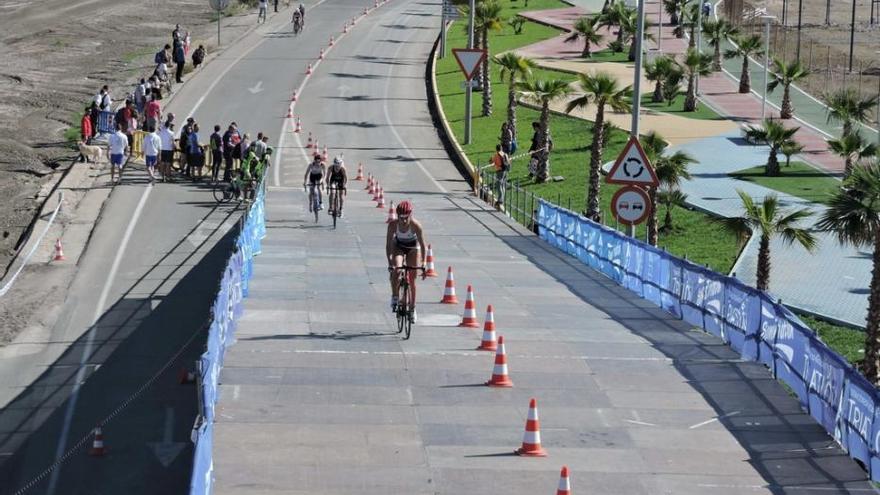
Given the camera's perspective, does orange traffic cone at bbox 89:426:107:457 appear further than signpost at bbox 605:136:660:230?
No

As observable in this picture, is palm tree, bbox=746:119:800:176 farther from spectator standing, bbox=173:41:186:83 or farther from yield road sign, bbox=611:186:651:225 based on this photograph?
spectator standing, bbox=173:41:186:83

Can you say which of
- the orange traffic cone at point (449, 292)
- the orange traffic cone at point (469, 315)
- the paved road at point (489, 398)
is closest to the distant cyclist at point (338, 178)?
the paved road at point (489, 398)

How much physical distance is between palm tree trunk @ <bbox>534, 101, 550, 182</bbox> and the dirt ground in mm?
15133

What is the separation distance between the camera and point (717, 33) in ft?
255

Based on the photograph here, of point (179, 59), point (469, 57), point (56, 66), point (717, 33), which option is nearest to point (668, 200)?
point (469, 57)

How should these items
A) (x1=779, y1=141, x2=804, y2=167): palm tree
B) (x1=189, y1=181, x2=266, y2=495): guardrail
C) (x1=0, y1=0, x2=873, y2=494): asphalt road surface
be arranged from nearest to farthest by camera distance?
(x1=189, y1=181, x2=266, y2=495): guardrail → (x1=0, y1=0, x2=873, y2=494): asphalt road surface → (x1=779, y1=141, x2=804, y2=167): palm tree

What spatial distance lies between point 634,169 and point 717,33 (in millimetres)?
51492

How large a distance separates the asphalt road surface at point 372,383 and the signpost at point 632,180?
1526 mm

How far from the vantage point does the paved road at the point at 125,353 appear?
20.1 m

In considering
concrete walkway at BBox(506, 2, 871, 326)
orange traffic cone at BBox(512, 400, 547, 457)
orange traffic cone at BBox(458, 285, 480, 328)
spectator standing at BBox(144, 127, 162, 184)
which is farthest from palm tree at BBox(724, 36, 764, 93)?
orange traffic cone at BBox(512, 400, 547, 457)

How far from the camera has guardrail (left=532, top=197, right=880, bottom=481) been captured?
15.6m

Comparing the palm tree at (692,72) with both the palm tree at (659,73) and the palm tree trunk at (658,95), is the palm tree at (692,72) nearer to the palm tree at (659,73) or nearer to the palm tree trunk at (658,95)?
the palm tree at (659,73)

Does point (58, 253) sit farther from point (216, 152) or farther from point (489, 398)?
point (489, 398)

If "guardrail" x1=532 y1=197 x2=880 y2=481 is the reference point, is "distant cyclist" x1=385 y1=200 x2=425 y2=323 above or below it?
above
